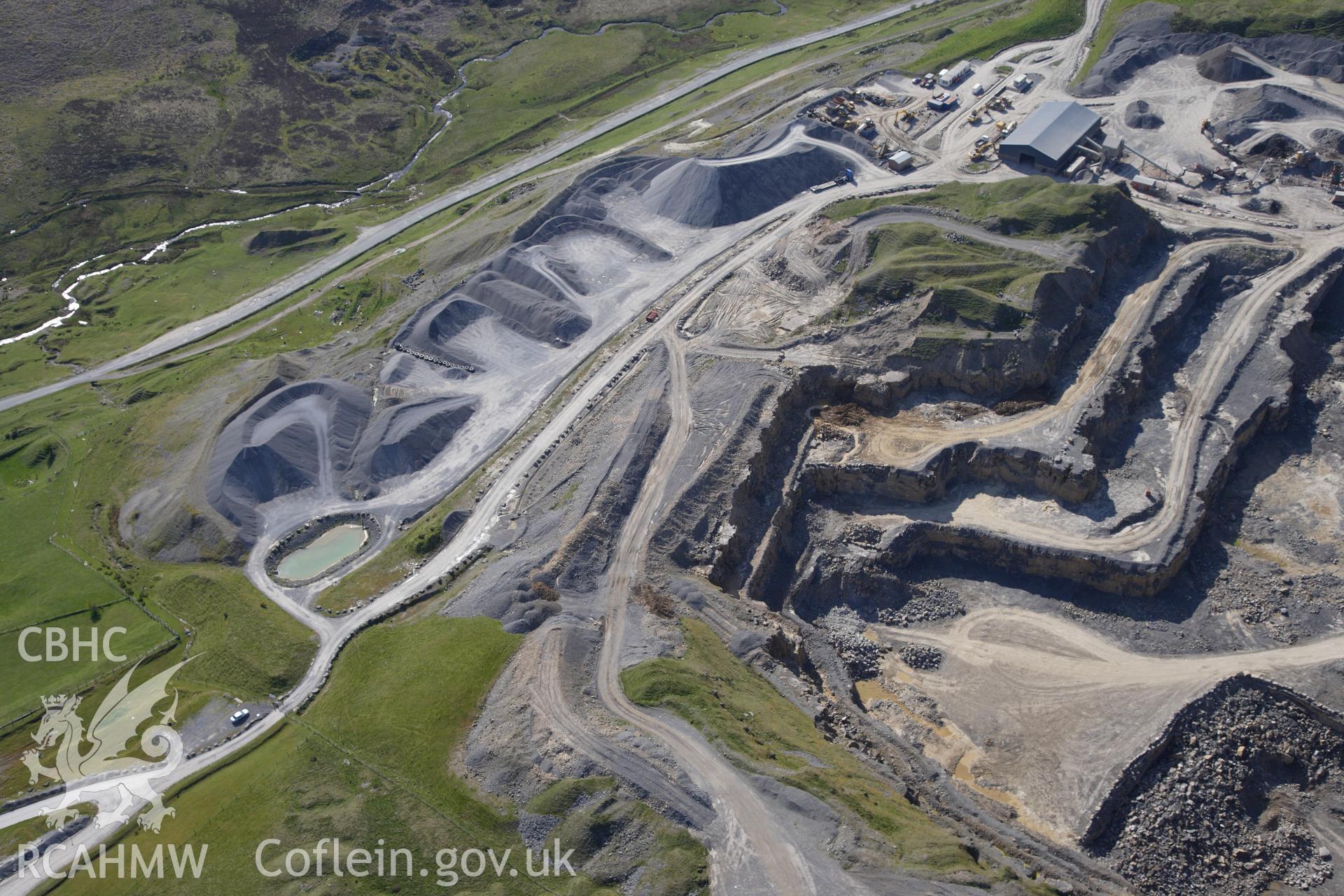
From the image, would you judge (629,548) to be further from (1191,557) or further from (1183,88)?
(1183,88)

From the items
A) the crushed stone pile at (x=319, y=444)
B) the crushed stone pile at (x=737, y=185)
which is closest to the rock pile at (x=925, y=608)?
the crushed stone pile at (x=319, y=444)

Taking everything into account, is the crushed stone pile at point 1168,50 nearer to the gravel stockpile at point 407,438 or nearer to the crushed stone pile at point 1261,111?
the crushed stone pile at point 1261,111

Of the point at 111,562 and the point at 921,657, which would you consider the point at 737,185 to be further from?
the point at 111,562

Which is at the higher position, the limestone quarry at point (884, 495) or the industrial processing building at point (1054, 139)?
the industrial processing building at point (1054, 139)

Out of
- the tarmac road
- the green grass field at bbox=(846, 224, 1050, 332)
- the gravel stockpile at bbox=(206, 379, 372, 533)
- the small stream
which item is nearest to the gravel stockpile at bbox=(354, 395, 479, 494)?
the gravel stockpile at bbox=(206, 379, 372, 533)

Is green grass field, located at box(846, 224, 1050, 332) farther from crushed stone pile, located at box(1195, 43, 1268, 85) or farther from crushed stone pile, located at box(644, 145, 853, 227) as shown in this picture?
crushed stone pile, located at box(1195, 43, 1268, 85)

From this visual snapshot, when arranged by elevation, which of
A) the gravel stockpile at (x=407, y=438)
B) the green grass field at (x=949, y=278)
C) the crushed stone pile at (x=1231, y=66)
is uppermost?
the crushed stone pile at (x=1231, y=66)

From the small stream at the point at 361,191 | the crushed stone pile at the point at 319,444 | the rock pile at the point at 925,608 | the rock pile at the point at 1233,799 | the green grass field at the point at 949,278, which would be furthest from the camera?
the small stream at the point at 361,191
